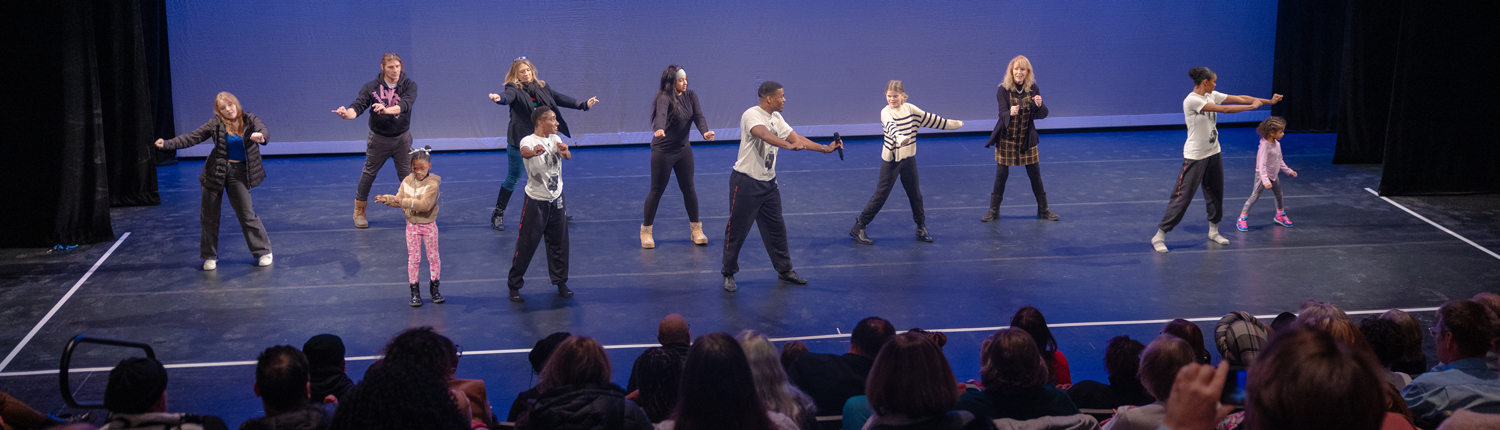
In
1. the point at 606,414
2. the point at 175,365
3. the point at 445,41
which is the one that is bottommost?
the point at 175,365

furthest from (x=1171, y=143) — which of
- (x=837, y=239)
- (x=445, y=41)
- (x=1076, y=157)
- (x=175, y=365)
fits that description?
(x=175, y=365)

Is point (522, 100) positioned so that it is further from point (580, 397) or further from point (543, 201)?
point (580, 397)

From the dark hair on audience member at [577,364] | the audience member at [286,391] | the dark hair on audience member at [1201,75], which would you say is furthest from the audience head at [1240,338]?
the dark hair on audience member at [1201,75]

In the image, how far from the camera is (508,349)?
542 cm

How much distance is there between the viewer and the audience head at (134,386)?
113 inches

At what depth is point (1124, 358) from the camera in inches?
136

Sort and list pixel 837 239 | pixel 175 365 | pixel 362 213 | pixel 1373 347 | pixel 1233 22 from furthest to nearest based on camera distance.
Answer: pixel 1233 22 < pixel 362 213 < pixel 837 239 < pixel 175 365 < pixel 1373 347

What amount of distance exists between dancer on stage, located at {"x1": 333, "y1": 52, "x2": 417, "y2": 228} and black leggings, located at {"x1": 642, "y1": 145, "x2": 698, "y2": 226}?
222 centimetres

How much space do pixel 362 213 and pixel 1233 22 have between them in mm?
11513

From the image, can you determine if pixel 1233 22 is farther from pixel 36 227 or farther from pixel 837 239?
pixel 36 227

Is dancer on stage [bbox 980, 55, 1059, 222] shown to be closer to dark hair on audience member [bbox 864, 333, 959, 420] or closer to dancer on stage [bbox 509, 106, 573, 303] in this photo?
dancer on stage [bbox 509, 106, 573, 303]

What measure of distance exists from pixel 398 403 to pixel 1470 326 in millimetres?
3386

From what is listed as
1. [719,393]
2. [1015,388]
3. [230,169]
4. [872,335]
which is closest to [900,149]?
[872,335]

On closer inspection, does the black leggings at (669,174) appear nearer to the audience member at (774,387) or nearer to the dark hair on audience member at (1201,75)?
the dark hair on audience member at (1201,75)
